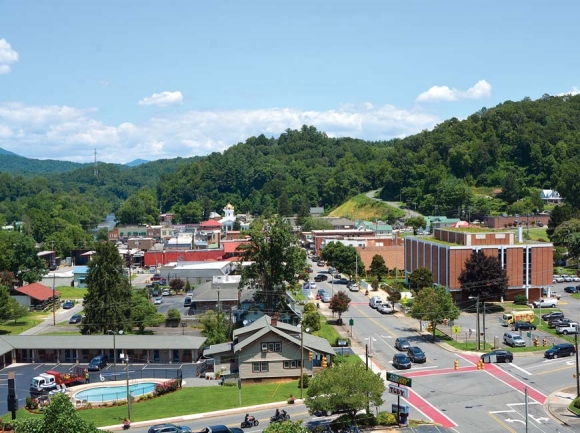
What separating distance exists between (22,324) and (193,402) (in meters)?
36.2

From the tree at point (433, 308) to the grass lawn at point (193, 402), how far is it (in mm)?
16098

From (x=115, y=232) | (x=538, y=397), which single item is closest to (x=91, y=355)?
(x=538, y=397)

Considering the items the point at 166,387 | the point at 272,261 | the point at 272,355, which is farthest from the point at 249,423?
the point at 272,261

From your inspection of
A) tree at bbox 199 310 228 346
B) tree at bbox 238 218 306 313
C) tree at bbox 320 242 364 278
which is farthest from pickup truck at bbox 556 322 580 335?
tree at bbox 320 242 364 278

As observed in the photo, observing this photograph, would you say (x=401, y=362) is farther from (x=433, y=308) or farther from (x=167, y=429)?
(x=167, y=429)

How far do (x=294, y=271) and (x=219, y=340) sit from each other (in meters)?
13.4

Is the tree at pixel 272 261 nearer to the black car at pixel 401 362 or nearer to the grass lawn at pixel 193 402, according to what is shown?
the black car at pixel 401 362

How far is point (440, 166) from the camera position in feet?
607

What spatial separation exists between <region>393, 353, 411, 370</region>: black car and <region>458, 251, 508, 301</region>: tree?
79.6 ft

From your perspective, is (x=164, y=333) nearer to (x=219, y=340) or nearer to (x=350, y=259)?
(x=219, y=340)

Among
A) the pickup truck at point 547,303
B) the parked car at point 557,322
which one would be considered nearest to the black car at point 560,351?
the parked car at point 557,322

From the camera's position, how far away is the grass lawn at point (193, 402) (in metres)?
40.0

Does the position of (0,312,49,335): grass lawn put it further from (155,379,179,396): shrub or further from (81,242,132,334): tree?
(155,379,179,396): shrub

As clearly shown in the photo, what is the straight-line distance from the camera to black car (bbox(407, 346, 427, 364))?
50656 mm
